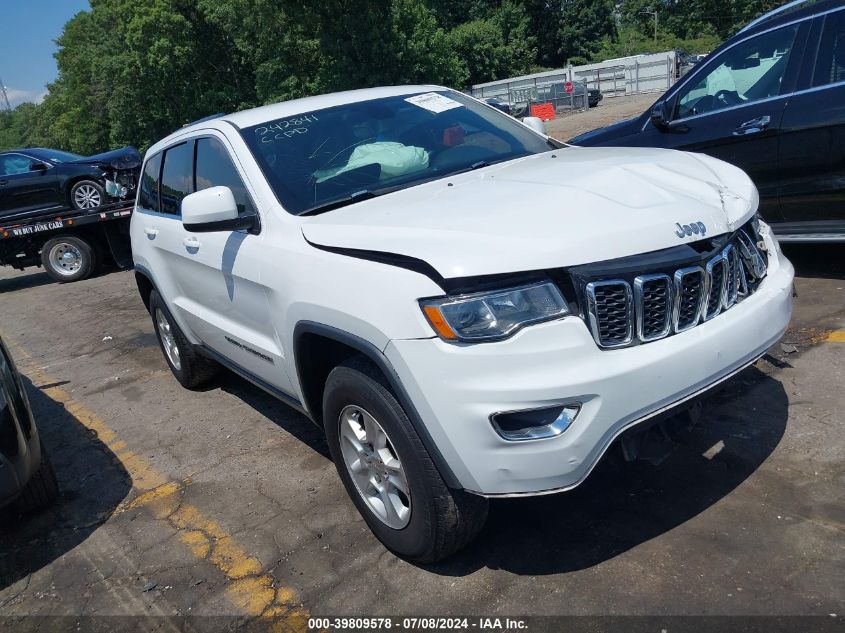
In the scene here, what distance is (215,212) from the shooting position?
11.0 feet

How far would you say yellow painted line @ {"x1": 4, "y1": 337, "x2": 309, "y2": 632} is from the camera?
294cm

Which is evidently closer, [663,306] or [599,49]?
[663,306]

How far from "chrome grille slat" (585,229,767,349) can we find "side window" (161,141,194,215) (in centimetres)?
280

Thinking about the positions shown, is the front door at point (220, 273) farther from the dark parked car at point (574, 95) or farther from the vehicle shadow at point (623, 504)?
the dark parked car at point (574, 95)

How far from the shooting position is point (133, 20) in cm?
4600

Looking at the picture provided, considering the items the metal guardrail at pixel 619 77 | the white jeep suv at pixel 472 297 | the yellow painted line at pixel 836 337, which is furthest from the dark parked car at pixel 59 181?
the metal guardrail at pixel 619 77

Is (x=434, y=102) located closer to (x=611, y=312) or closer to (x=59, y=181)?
(x=611, y=312)

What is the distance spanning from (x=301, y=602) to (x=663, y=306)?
1750 mm

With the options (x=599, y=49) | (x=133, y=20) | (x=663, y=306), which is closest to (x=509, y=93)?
(x=133, y=20)

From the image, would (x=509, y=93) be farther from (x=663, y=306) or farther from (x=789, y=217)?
(x=663, y=306)

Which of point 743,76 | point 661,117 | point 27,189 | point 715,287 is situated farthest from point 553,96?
point 715,287

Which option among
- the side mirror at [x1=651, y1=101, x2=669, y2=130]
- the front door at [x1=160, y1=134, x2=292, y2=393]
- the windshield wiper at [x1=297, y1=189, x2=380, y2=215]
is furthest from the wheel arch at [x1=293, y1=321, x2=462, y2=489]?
the side mirror at [x1=651, y1=101, x2=669, y2=130]

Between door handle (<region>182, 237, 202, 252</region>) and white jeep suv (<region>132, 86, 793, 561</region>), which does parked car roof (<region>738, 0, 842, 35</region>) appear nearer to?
white jeep suv (<region>132, 86, 793, 561</region>)

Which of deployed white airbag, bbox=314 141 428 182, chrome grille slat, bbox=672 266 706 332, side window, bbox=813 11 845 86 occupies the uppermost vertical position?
side window, bbox=813 11 845 86
